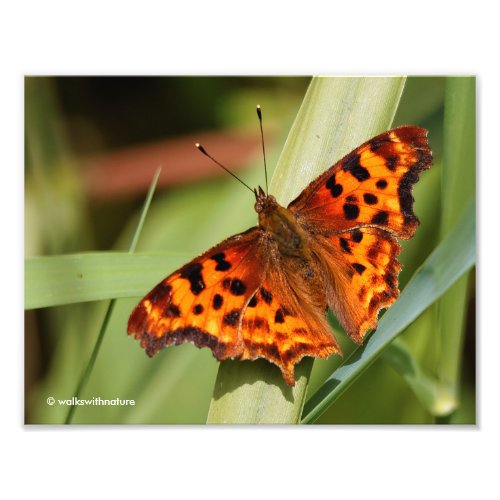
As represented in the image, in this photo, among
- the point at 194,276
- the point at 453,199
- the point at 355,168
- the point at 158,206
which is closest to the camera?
the point at 194,276

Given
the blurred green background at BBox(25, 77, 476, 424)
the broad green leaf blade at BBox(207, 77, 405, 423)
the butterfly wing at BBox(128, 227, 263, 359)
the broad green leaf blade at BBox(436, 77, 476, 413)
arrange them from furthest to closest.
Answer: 1. the blurred green background at BBox(25, 77, 476, 424)
2. the broad green leaf blade at BBox(436, 77, 476, 413)
3. the broad green leaf blade at BBox(207, 77, 405, 423)
4. the butterfly wing at BBox(128, 227, 263, 359)

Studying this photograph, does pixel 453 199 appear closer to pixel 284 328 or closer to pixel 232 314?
pixel 284 328

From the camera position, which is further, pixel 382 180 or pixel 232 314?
pixel 382 180

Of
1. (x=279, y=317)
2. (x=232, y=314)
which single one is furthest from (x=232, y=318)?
(x=279, y=317)

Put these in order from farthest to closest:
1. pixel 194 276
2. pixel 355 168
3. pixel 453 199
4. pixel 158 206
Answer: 1. pixel 158 206
2. pixel 453 199
3. pixel 355 168
4. pixel 194 276

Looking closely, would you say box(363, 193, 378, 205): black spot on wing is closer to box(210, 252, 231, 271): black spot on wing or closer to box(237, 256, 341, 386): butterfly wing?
box(237, 256, 341, 386): butterfly wing

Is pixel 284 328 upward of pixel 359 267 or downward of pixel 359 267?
downward

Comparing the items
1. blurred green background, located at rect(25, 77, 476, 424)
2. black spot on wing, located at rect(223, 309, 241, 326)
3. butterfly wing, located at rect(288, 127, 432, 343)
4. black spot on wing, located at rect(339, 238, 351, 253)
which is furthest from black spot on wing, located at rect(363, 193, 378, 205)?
black spot on wing, located at rect(223, 309, 241, 326)
